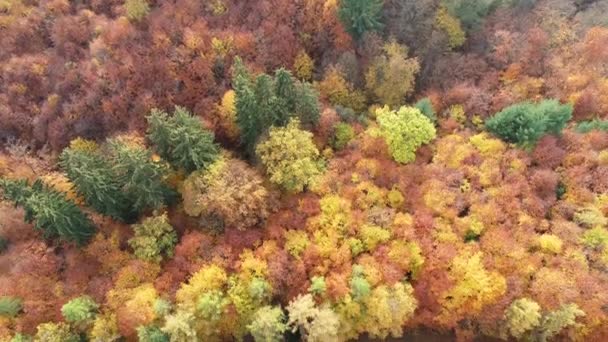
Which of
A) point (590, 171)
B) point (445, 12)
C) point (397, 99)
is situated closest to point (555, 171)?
point (590, 171)

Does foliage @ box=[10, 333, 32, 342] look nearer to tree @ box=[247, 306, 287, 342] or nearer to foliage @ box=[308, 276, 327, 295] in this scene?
tree @ box=[247, 306, 287, 342]

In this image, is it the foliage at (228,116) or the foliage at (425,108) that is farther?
the foliage at (228,116)

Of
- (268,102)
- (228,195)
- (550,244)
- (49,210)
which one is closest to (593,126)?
(550,244)

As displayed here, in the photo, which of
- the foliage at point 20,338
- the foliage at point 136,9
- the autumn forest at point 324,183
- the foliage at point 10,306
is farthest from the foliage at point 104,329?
the foliage at point 136,9

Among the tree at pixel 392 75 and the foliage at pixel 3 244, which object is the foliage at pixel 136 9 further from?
the foliage at pixel 3 244

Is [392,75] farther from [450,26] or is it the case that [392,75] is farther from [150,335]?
[150,335]

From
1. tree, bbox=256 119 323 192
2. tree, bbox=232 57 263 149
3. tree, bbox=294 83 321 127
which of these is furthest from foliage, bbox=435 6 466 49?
tree, bbox=232 57 263 149
